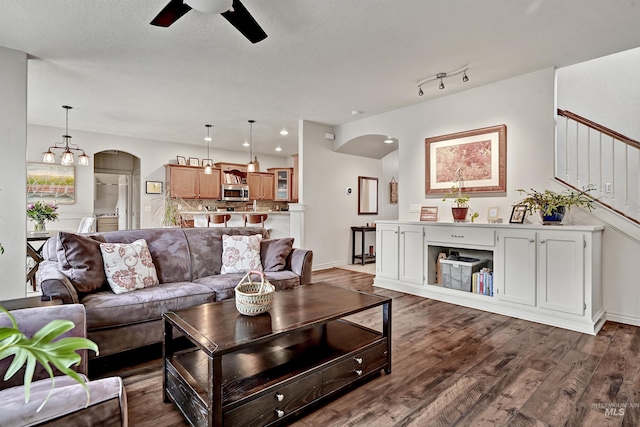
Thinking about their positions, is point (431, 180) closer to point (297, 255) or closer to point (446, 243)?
point (446, 243)

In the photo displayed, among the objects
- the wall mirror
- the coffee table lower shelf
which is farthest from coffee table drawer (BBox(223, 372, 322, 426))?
the wall mirror

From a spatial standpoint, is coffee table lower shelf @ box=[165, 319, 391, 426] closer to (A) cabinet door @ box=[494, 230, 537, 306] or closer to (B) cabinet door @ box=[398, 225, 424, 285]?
(A) cabinet door @ box=[494, 230, 537, 306]

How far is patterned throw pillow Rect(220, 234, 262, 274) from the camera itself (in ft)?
10.8

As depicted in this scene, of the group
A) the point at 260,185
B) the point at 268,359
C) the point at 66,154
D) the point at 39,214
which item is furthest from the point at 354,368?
the point at 260,185

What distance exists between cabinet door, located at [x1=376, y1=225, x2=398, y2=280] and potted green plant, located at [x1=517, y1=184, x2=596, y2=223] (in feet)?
5.55

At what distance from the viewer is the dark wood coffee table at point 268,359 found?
5.16 ft

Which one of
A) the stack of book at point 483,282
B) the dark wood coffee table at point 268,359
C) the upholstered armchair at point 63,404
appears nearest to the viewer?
the upholstered armchair at point 63,404

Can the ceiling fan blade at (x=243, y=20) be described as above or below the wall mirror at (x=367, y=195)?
above

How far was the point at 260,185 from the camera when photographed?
344 inches

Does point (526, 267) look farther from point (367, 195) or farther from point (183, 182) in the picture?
point (183, 182)

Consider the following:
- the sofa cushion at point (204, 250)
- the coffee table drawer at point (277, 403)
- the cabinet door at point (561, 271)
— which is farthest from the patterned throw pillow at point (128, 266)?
the cabinet door at point (561, 271)

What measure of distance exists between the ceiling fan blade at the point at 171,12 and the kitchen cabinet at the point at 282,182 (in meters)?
5.81

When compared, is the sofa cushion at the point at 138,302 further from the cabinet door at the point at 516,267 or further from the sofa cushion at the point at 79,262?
the cabinet door at the point at 516,267

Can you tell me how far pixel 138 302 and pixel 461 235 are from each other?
3358 mm
